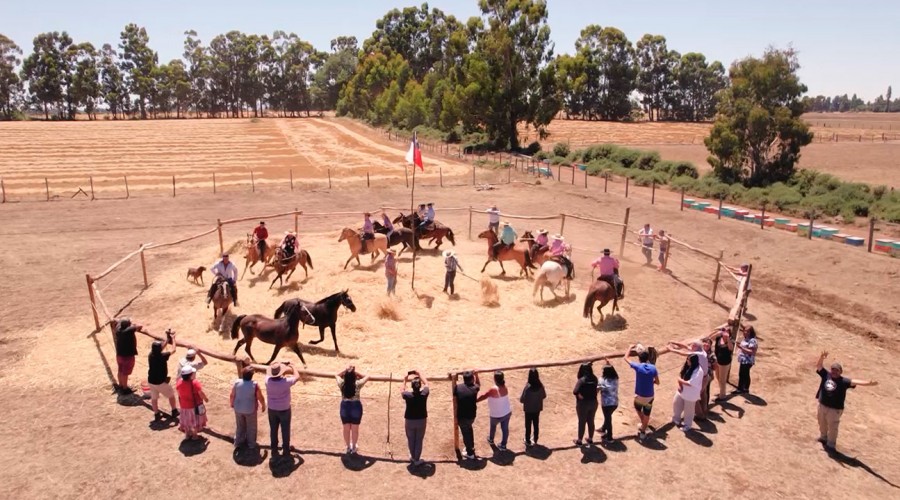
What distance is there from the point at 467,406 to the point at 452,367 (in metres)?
3.41

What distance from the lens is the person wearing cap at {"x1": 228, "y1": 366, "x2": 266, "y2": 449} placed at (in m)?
8.76

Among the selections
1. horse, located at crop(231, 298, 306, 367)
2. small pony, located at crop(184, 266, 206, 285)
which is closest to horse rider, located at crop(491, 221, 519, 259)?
horse, located at crop(231, 298, 306, 367)

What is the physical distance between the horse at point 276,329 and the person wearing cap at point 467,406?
4123 millimetres

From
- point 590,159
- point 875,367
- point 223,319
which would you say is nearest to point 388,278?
point 223,319

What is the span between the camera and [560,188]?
121 feet

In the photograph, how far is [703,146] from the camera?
69.9 metres

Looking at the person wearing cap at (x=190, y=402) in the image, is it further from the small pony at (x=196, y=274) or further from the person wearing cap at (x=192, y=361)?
the small pony at (x=196, y=274)

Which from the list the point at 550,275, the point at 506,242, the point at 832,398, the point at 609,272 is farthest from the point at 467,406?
the point at 506,242

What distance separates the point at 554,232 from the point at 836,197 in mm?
16238

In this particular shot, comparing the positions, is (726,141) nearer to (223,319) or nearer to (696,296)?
(696,296)

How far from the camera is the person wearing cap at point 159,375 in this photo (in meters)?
9.64

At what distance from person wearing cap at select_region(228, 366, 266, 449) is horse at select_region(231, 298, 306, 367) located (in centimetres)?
267

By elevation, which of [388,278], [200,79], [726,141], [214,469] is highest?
[200,79]

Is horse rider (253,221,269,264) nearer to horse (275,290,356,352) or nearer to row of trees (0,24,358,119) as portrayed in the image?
horse (275,290,356,352)
